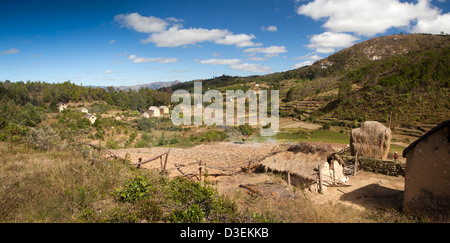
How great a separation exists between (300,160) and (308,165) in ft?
1.50

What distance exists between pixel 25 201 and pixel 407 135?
1175 inches

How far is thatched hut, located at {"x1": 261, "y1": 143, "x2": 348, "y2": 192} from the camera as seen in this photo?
8680mm

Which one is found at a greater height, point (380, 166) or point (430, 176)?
point (430, 176)

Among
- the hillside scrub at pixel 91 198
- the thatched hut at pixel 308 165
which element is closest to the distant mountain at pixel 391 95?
the thatched hut at pixel 308 165

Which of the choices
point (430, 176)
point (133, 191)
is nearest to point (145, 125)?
point (133, 191)

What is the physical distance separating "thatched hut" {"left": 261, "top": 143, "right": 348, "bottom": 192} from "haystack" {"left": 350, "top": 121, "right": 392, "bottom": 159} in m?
3.04

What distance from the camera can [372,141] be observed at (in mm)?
11742

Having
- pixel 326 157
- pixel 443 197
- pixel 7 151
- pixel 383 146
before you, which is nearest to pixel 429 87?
pixel 383 146

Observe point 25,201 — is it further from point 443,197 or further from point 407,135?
point 407,135

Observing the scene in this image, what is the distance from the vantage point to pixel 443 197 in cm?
515

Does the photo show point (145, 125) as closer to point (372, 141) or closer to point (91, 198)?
point (372, 141)

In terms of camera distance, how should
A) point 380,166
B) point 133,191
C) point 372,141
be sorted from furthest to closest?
point 372,141 → point 380,166 → point 133,191

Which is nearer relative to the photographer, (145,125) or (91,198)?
(91,198)
